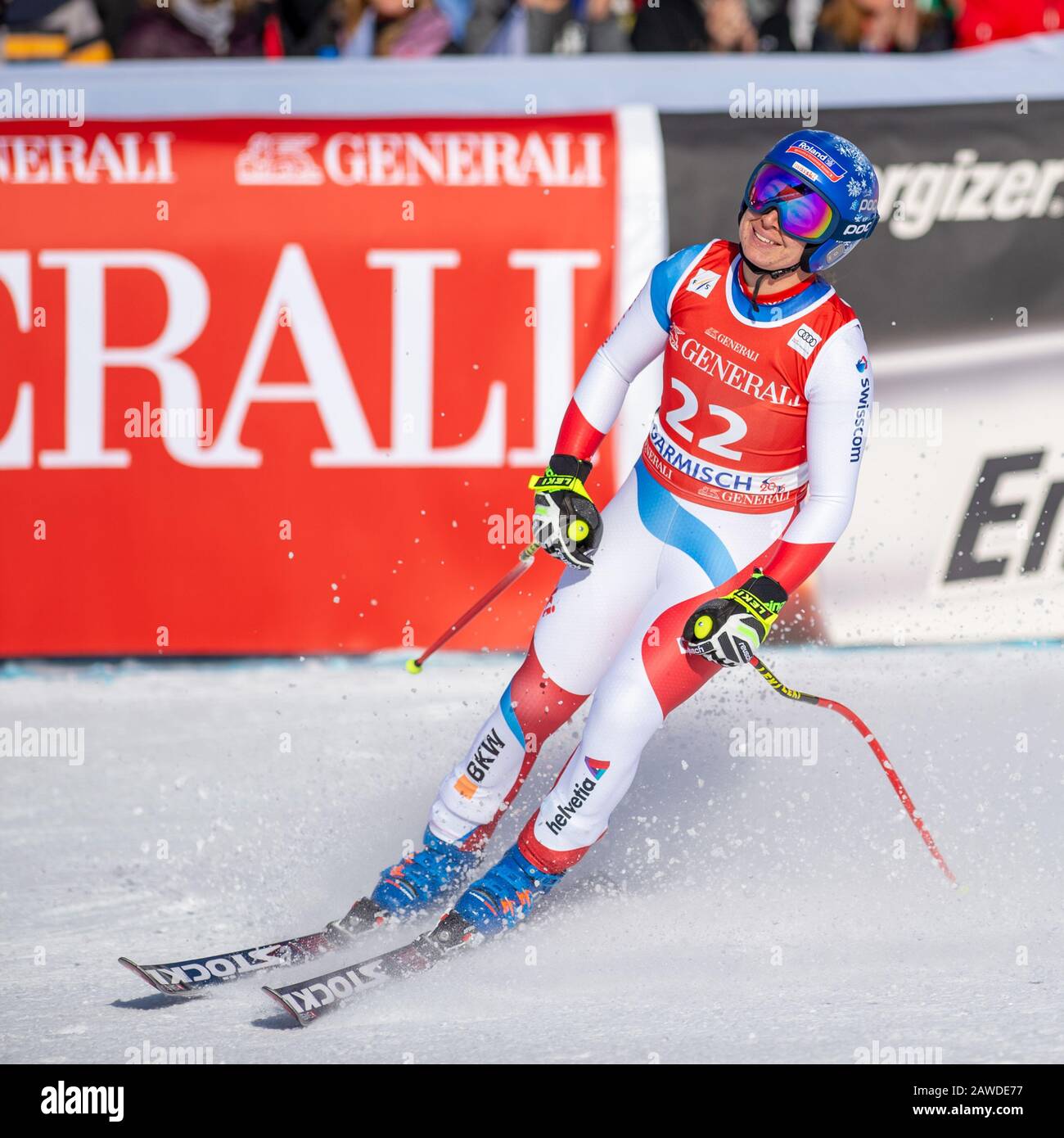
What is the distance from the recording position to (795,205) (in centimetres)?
381

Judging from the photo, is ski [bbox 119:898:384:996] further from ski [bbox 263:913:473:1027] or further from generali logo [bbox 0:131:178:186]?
generali logo [bbox 0:131:178:186]

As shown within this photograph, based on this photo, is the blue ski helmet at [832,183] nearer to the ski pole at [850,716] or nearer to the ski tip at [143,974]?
the ski pole at [850,716]

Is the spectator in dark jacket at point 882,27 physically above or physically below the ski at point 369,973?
above

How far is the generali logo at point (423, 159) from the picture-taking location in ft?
20.9

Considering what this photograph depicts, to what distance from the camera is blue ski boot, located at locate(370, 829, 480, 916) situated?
4227 mm

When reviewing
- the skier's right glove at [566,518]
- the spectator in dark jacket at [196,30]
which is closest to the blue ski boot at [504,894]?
the skier's right glove at [566,518]

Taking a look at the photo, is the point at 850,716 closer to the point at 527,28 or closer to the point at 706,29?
the point at 527,28

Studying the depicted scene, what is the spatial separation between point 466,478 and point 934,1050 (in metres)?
3.43

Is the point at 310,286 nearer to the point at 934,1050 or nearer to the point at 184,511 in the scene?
the point at 184,511

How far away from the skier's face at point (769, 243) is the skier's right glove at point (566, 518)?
2.39 ft

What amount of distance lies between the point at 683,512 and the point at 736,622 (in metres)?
0.45

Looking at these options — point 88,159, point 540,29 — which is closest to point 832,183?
point 88,159

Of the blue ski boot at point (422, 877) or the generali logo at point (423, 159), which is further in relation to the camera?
the generali logo at point (423, 159)

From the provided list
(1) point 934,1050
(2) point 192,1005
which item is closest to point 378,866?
(2) point 192,1005
